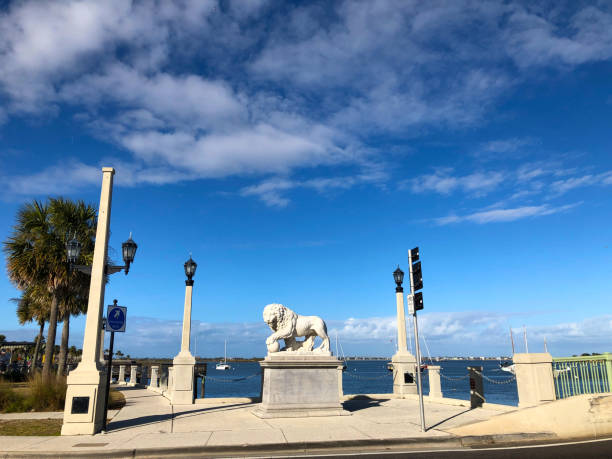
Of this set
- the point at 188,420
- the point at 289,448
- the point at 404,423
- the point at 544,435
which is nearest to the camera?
the point at 289,448

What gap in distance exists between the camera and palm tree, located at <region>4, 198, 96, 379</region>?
18.9m

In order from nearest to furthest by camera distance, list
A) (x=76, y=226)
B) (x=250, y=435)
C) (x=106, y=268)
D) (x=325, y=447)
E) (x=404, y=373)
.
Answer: (x=325, y=447), (x=250, y=435), (x=106, y=268), (x=404, y=373), (x=76, y=226)

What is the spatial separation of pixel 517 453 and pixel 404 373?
34.6 ft

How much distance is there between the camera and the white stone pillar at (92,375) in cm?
928

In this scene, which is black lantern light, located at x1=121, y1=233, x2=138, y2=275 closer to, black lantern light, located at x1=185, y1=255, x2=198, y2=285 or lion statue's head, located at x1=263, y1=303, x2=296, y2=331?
lion statue's head, located at x1=263, y1=303, x2=296, y2=331

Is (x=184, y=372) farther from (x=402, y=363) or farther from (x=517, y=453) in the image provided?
(x=517, y=453)

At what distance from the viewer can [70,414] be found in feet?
30.5

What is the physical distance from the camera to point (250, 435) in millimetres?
8930

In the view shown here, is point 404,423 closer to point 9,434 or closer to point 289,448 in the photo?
point 289,448

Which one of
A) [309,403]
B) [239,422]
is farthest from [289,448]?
[309,403]

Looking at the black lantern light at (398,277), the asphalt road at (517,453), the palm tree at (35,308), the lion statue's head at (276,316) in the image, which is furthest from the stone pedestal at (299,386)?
the palm tree at (35,308)

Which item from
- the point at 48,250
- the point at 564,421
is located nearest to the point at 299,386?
the point at 564,421

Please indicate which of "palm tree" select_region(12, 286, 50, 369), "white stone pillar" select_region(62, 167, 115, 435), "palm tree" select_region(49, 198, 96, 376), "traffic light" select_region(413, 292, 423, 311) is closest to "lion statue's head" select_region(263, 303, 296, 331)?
"traffic light" select_region(413, 292, 423, 311)

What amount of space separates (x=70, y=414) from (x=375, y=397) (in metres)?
11.3
